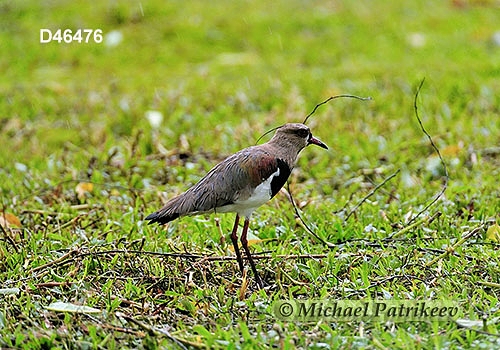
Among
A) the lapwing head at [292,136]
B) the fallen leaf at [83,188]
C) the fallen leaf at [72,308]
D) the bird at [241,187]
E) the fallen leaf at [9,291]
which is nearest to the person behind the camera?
the fallen leaf at [72,308]

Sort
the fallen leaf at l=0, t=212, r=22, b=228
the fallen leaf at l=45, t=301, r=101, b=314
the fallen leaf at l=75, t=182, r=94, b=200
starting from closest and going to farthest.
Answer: the fallen leaf at l=45, t=301, r=101, b=314 < the fallen leaf at l=0, t=212, r=22, b=228 < the fallen leaf at l=75, t=182, r=94, b=200

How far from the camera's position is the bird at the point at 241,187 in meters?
3.81

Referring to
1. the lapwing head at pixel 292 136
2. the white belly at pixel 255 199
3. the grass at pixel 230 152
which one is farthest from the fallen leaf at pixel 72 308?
the lapwing head at pixel 292 136

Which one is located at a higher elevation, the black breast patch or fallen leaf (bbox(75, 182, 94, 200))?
the black breast patch

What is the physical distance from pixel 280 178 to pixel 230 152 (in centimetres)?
248

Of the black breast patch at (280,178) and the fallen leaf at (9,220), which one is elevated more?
the black breast patch at (280,178)

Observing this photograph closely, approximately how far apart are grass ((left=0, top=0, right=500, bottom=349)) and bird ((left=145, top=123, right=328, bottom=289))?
253mm

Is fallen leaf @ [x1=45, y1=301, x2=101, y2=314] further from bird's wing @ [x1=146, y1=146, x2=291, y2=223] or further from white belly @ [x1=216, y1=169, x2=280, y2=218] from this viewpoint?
white belly @ [x1=216, y1=169, x2=280, y2=218]

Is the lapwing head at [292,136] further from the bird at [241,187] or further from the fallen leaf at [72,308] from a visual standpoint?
the fallen leaf at [72,308]

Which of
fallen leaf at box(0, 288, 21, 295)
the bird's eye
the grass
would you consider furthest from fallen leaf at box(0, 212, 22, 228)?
the bird's eye

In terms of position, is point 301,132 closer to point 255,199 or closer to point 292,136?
point 292,136

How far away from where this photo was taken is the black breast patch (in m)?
3.84

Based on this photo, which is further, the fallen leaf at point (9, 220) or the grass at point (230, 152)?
the fallen leaf at point (9, 220)

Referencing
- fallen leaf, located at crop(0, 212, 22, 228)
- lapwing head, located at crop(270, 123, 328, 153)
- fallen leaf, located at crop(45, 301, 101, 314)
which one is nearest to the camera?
fallen leaf, located at crop(45, 301, 101, 314)
